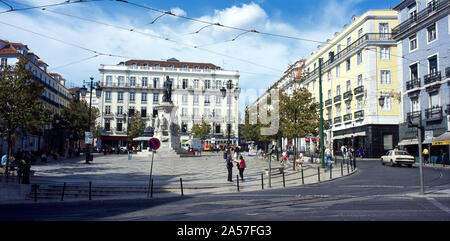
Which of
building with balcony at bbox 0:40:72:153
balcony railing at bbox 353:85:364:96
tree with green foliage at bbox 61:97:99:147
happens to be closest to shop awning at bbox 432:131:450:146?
balcony railing at bbox 353:85:364:96

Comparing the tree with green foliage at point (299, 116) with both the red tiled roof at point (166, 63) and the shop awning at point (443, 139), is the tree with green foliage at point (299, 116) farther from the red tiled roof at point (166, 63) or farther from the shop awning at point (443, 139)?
the red tiled roof at point (166, 63)

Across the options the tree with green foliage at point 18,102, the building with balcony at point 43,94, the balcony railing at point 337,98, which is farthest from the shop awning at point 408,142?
the building with balcony at point 43,94

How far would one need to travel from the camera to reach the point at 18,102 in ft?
58.4

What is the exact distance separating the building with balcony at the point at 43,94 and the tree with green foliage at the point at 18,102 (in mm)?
21126

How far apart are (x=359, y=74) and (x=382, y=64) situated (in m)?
2.80

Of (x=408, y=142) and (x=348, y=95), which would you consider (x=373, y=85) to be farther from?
(x=408, y=142)

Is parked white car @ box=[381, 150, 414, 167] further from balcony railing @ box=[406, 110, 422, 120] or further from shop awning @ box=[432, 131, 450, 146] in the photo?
balcony railing @ box=[406, 110, 422, 120]

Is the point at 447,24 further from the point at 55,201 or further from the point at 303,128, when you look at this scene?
the point at 55,201

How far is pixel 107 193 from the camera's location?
43.9ft

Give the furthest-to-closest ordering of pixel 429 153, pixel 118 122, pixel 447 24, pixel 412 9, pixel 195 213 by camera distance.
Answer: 1. pixel 118 122
2. pixel 412 9
3. pixel 429 153
4. pixel 447 24
5. pixel 195 213

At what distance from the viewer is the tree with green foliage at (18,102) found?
17688 mm

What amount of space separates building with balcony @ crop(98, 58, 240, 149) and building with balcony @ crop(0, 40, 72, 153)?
32.6ft

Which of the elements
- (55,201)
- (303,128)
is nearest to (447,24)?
(303,128)

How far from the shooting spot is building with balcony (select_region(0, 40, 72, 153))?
41.8m
